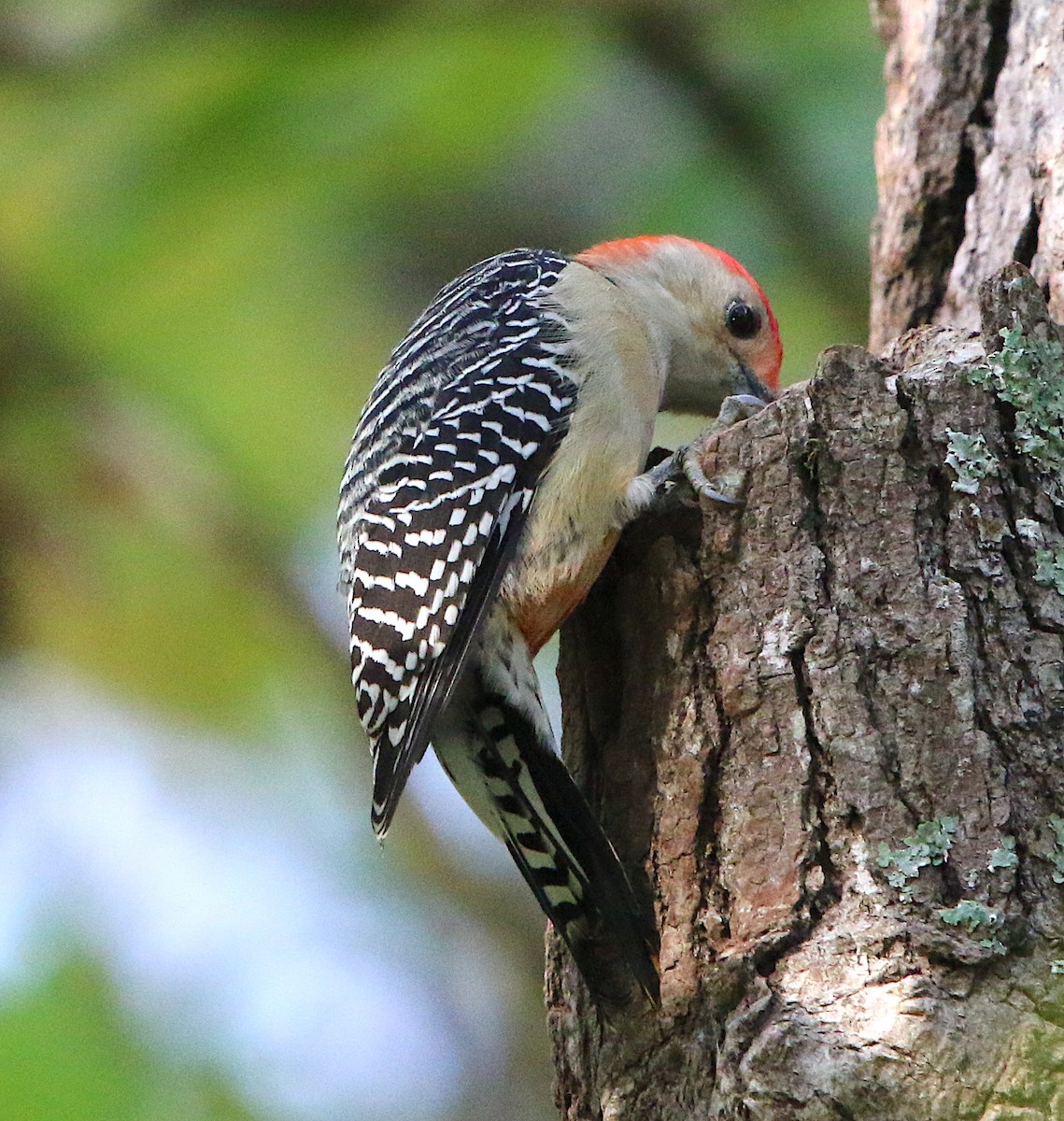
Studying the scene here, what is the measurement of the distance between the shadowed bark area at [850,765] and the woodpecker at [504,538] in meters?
0.14

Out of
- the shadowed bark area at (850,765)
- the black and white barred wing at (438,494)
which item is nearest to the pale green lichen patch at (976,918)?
the shadowed bark area at (850,765)

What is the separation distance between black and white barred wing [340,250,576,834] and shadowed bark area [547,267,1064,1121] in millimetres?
410

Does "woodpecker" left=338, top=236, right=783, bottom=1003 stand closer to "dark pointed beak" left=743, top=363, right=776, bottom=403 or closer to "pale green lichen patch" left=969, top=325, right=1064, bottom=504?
"dark pointed beak" left=743, top=363, right=776, bottom=403

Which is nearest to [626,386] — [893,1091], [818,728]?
[818,728]

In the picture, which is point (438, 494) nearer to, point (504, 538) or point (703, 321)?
point (504, 538)

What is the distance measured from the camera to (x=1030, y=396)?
3236mm

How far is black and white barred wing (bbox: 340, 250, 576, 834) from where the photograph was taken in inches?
135

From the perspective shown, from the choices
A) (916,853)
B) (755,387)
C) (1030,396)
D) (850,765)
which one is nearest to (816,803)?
(850,765)

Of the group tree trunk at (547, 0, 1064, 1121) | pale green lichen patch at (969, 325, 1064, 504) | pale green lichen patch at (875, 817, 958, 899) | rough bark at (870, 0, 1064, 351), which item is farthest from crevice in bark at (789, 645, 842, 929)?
rough bark at (870, 0, 1064, 351)

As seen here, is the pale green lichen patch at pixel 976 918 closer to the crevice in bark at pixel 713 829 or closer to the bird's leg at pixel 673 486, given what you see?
the crevice in bark at pixel 713 829

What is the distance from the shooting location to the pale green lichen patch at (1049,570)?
3074 mm

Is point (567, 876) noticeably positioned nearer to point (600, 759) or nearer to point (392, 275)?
point (600, 759)

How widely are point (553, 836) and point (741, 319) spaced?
90.8 inches

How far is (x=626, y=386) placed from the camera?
4113mm
